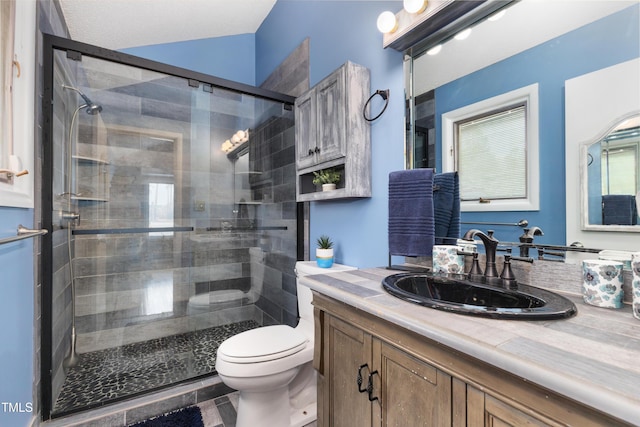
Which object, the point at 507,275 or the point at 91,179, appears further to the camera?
the point at 91,179

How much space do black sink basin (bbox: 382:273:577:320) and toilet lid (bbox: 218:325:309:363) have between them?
28.2 inches

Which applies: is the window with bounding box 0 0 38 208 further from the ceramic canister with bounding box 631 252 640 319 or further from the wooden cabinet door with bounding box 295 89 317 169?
the ceramic canister with bounding box 631 252 640 319

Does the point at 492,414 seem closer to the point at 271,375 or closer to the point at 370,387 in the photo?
the point at 370,387

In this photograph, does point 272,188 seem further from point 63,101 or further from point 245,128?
point 63,101

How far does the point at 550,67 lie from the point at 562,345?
87 centimetres

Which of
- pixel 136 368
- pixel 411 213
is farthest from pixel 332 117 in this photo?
pixel 136 368

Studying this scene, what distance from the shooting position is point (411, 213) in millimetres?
1250

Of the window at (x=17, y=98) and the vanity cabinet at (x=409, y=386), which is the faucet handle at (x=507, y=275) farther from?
the window at (x=17, y=98)

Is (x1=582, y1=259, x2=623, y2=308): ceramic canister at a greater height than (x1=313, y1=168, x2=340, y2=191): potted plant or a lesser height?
lesser

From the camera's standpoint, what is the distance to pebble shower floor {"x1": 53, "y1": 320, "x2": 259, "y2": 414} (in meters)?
1.66

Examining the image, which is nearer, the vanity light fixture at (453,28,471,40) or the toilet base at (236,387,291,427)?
the vanity light fixture at (453,28,471,40)

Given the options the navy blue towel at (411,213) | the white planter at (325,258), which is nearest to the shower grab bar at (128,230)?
the white planter at (325,258)

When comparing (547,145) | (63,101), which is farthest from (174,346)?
(547,145)

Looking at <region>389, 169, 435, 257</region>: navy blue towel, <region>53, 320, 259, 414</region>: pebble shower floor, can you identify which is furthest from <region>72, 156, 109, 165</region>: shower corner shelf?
<region>389, 169, 435, 257</region>: navy blue towel
